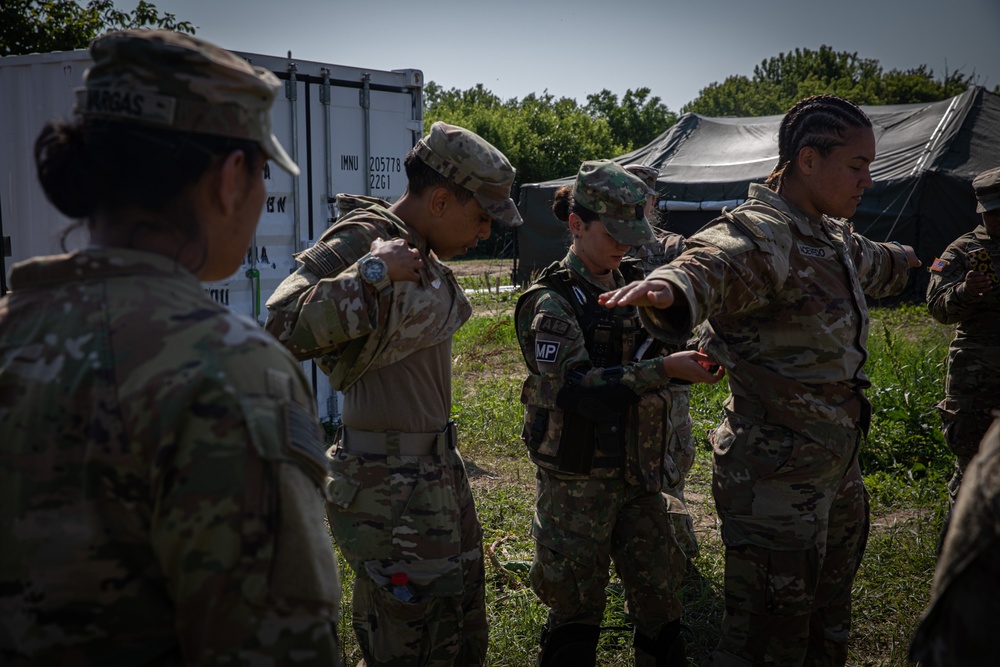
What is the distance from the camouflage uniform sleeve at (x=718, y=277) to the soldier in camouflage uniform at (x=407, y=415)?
0.62 m

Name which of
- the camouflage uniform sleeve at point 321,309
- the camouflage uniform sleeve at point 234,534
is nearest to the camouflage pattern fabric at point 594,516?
the camouflage uniform sleeve at point 321,309

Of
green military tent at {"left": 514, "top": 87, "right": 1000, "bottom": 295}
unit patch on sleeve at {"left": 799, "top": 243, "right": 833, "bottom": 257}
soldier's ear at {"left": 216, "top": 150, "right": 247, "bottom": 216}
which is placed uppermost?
green military tent at {"left": 514, "top": 87, "right": 1000, "bottom": 295}

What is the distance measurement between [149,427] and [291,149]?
5.45 m

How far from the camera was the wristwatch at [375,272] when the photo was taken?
2.43m

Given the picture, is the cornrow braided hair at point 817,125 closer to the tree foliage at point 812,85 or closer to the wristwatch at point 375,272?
the wristwatch at point 375,272

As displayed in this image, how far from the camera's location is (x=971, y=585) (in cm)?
120

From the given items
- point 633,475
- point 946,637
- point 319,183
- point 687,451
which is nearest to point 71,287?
point 946,637

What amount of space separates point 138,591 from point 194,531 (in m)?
0.17

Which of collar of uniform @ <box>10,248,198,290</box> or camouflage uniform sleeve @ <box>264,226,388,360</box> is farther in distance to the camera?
camouflage uniform sleeve @ <box>264,226,388,360</box>

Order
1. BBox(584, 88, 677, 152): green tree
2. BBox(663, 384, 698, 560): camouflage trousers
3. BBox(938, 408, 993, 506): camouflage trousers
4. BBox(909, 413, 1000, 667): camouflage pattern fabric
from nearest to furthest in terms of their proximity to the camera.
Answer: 1. BBox(909, 413, 1000, 667): camouflage pattern fabric
2. BBox(663, 384, 698, 560): camouflage trousers
3. BBox(938, 408, 993, 506): camouflage trousers
4. BBox(584, 88, 677, 152): green tree

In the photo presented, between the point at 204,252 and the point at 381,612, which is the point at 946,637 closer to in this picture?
the point at 204,252

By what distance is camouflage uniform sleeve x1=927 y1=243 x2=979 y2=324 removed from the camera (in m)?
4.75

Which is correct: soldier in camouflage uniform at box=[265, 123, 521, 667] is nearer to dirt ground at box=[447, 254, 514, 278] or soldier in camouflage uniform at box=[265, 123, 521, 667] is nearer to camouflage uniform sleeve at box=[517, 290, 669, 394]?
camouflage uniform sleeve at box=[517, 290, 669, 394]

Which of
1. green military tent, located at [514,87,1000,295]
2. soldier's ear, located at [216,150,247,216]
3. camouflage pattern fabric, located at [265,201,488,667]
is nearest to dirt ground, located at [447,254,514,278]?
green military tent, located at [514,87,1000,295]
